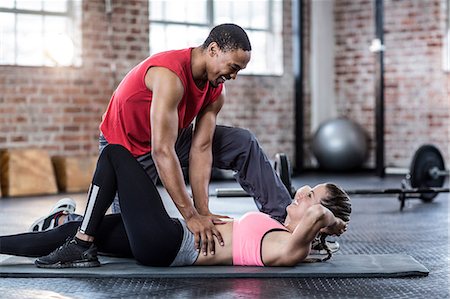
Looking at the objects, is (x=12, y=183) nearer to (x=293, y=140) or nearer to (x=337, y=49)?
(x=293, y=140)

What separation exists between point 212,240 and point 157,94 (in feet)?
1.86

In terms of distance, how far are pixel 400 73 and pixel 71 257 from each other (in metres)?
6.25

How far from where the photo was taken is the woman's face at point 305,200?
9.11 feet

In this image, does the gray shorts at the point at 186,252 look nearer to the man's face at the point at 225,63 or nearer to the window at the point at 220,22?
the man's face at the point at 225,63

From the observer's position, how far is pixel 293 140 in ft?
28.8

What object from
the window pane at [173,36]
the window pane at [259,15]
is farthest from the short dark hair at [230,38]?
the window pane at [259,15]

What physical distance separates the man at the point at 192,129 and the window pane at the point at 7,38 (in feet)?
13.1

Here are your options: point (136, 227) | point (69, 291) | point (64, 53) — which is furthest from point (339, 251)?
point (64, 53)

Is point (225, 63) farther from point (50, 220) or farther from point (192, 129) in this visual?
point (50, 220)

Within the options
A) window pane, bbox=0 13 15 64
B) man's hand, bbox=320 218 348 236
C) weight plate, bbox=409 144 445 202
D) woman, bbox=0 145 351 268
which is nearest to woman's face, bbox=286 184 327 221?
woman, bbox=0 145 351 268

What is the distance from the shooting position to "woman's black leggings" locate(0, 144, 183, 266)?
2.72 metres

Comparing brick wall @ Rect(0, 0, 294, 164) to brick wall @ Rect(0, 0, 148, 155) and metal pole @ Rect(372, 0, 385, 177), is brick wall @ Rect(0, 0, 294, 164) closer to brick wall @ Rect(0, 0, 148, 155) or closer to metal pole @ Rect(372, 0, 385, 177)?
brick wall @ Rect(0, 0, 148, 155)

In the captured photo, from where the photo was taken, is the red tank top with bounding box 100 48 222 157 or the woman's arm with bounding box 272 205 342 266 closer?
the woman's arm with bounding box 272 205 342 266

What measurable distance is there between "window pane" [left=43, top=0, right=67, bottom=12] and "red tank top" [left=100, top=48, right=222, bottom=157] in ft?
14.1
